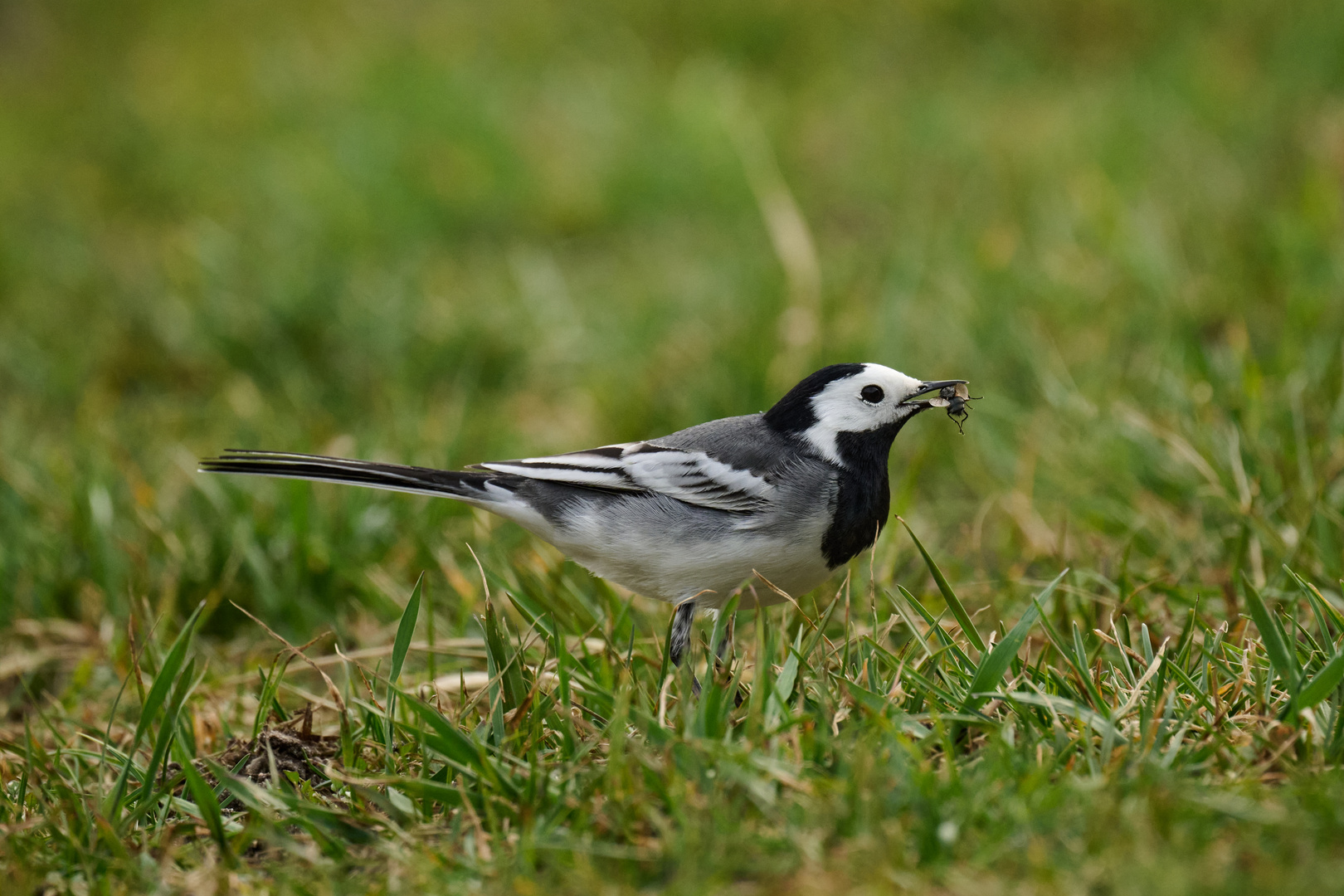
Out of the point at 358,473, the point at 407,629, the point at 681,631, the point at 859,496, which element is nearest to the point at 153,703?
the point at 407,629

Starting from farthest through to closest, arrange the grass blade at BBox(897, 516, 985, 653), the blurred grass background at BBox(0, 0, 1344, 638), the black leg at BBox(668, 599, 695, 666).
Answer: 1. the blurred grass background at BBox(0, 0, 1344, 638)
2. the black leg at BBox(668, 599, 695, 666)
3. the grass blade at BBox(897, 516, 985, 653)

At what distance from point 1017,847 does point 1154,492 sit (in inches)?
94.2

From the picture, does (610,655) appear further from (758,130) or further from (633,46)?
(633,46)

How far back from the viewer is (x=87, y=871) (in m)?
2.40

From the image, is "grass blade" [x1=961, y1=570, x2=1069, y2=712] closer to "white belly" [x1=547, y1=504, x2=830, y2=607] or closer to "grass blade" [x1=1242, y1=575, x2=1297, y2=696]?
"grass blade" [x1=1242, y1=575, x2=1297, y2=696]

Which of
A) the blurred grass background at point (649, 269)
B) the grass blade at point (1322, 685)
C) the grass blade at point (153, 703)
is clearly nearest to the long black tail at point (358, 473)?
the grass blade at point (153, 703)

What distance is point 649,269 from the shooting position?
721cm

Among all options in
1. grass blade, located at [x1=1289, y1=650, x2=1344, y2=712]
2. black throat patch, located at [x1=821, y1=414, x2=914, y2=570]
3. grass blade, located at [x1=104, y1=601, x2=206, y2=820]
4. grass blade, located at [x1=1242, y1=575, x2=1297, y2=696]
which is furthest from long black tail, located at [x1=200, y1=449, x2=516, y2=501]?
grass blade, located at [x1=1289, y1=650, x2=1344, y2=712]

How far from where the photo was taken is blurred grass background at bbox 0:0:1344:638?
13.6 ft

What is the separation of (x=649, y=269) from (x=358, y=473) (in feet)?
13.5

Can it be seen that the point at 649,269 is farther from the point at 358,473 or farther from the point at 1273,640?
the point at 1273,640

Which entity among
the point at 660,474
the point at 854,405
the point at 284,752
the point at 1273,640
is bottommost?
the point at 284,752

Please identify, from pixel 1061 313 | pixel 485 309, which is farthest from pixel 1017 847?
pixel 485 309

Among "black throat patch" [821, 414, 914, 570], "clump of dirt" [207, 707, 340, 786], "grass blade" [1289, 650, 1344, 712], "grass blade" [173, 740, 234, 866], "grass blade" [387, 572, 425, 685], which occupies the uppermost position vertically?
"black throat patch" [821, 414, 914, 570]
